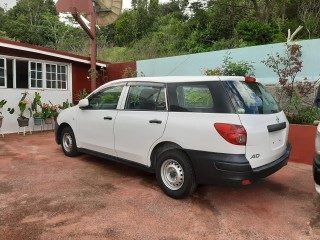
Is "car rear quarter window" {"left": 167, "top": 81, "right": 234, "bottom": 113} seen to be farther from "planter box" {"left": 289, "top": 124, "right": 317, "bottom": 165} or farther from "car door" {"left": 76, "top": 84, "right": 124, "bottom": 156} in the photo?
"planter box" {"left": 289, "top": 124, "right": 317, "bottom": 165}

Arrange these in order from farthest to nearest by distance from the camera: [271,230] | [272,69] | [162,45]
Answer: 1. [162,45]
2. [272,69]
3. [271,230]

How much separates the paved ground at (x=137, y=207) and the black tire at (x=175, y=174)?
0.13m

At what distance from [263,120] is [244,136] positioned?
411 millimetres

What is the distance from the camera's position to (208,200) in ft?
11.9

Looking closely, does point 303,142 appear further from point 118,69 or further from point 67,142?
point 118,69

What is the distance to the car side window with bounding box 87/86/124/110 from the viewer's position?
14.7ft

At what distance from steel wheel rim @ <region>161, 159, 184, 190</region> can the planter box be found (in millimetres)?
3146

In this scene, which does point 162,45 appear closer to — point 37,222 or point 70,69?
point 70,69

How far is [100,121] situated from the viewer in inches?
181

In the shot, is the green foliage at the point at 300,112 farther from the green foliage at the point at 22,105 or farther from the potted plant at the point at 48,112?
the green foliage at the point at 22,105

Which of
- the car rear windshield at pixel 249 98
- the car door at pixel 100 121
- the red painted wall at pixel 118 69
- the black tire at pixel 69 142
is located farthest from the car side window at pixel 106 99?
the red painted wall at pixel 118 69

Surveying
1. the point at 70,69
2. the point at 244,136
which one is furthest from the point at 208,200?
the point at 70,69

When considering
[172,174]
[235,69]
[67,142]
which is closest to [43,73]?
[67,142]

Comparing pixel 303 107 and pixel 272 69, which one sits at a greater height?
pixel 272 69
